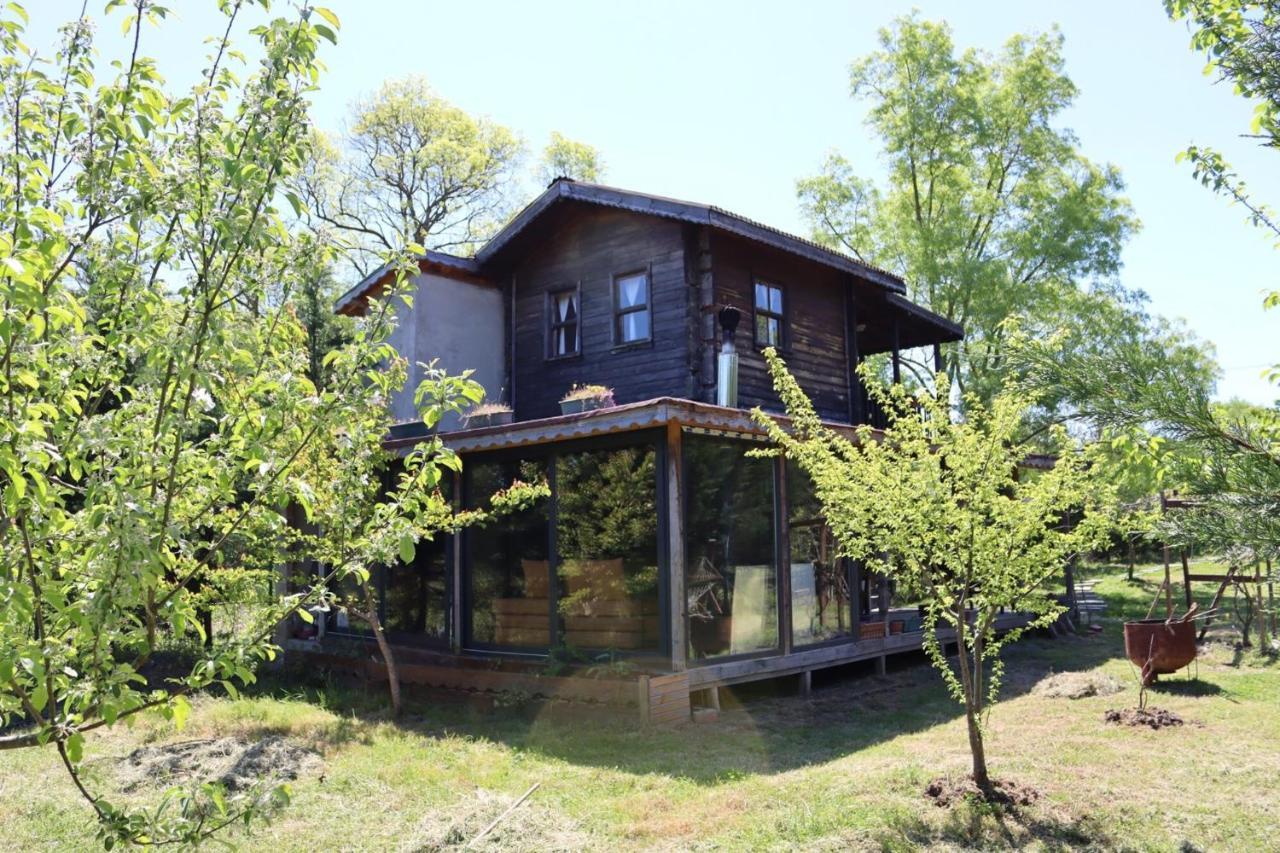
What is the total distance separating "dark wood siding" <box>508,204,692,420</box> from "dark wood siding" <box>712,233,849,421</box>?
0.86 m

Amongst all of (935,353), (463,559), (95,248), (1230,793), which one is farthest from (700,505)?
(935,353)

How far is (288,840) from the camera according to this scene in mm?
6523

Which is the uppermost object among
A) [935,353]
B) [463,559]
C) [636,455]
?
[935,353]

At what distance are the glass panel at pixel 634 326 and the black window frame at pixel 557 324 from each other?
892 mm

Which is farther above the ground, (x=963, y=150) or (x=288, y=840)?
(x=963, y=150)

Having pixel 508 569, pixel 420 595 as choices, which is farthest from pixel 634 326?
pixel 420 595

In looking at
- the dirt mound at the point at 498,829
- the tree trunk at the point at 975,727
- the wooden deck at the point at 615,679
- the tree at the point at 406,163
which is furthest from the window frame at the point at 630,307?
the tree at the point at 406,163

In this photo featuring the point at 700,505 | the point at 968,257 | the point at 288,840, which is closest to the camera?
the point at 288,840

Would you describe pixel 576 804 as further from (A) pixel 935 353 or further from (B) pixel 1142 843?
(A) pixel 935 353

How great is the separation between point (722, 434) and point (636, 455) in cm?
111

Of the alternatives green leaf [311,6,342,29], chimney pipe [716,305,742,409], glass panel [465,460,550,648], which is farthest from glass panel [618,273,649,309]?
green leaf [311,6,342,29]

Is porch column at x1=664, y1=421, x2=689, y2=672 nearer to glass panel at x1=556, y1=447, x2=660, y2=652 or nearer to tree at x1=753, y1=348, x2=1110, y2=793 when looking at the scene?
glass panel at x1=556, y1=447, x2=660, y2=652

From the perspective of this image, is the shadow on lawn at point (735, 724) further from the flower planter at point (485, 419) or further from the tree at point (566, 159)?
the tree at point (566, 159)

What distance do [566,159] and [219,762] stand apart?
105 ft
